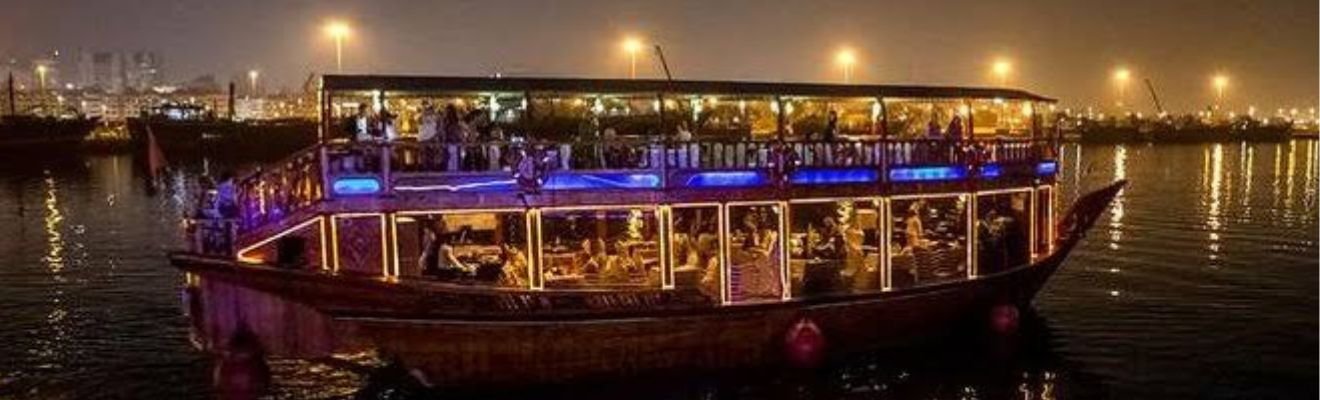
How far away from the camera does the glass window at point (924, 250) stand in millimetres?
19969

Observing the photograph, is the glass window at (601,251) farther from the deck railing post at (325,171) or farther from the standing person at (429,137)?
the deck railing post at (325,171)

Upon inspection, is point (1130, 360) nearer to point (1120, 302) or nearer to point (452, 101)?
point (1120, 302)

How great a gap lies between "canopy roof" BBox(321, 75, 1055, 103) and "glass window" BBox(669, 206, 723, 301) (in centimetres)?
186

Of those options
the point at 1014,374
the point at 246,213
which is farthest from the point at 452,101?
the point at 1014,374

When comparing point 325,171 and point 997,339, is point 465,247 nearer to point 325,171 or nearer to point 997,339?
point 325,171

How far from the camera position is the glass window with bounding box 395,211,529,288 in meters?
16.9

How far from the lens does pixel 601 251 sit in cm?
1881

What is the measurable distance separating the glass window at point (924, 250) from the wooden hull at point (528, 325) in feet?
4.11

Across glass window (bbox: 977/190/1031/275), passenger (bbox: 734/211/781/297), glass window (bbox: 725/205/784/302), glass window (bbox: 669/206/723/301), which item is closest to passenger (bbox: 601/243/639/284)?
glass window (bbox: 669/206/723/301)

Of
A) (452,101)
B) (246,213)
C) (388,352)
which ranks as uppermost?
(452,101)

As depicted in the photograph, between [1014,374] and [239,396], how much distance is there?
12295 millimetres

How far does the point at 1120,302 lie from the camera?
2631cm

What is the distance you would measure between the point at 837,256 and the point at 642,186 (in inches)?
171

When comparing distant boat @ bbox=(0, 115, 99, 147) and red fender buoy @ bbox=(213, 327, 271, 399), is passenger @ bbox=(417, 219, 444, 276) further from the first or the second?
distant boat @ bbox=(0, 115, 99, 147)
